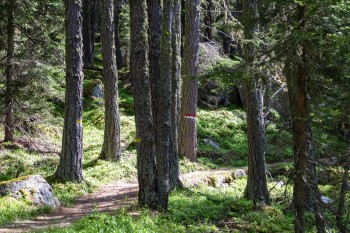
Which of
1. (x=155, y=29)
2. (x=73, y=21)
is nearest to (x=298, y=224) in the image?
(x=155, y=29)

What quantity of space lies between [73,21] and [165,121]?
16.4ft

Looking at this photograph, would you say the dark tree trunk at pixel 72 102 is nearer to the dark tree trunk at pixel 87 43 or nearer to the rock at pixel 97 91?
the rock at pixel 97 91

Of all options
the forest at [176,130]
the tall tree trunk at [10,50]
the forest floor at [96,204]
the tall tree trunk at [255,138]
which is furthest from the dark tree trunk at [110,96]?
the tall tree trunk at [255,138]

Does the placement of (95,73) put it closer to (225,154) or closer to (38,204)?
(225,154)

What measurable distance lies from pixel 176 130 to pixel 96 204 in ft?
10.3

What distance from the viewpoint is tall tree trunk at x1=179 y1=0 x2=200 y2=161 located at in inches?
591

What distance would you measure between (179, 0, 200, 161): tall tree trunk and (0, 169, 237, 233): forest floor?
1.47 metres

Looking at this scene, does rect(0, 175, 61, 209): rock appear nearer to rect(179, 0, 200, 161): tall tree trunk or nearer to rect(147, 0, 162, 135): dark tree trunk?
rect(147, 0, 162, 135): dark tree trunk

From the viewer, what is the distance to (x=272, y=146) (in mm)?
18750

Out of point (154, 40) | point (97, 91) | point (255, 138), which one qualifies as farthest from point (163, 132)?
point (97, 91)

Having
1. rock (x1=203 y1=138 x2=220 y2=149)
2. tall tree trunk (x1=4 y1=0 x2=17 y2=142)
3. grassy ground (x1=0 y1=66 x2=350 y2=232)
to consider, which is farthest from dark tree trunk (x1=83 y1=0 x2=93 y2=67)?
→ tall tree trunk (x1=4 y1=0 x2=17 y2=142)

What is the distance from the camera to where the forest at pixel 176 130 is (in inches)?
266

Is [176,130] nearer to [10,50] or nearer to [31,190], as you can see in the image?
[31,190]

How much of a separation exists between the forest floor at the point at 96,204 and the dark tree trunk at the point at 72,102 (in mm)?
1033
